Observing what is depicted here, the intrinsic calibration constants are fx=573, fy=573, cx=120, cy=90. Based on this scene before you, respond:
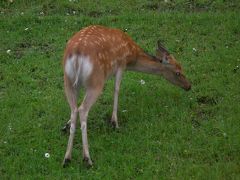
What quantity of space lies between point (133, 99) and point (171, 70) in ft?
2.33

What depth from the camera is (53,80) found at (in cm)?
911

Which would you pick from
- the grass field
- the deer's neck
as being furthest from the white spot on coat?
the deer's neck

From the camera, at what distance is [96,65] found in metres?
6.91

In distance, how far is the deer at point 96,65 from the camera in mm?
6797

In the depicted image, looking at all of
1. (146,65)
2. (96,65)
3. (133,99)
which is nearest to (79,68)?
(96,65)

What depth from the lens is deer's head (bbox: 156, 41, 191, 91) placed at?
27.6 ft

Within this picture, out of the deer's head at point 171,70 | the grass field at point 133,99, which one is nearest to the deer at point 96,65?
the deer's head at point 171,70

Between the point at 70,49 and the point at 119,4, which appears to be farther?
the point at 119,4

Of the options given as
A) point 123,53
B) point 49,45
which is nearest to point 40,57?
point 49,45

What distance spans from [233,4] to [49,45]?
4118 mm

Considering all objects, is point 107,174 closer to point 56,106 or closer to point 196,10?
point 56,106

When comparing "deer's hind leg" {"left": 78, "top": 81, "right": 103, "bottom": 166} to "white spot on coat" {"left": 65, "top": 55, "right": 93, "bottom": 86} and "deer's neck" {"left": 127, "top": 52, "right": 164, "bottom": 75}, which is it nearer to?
"white spot on coat" {"left": 65, "top": 55, "right": 93, "bottom": 86}

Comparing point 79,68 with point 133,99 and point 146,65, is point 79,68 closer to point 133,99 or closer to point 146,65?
point 146,65

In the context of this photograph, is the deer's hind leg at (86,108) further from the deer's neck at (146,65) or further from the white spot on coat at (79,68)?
the deer's neck at (146,65)
